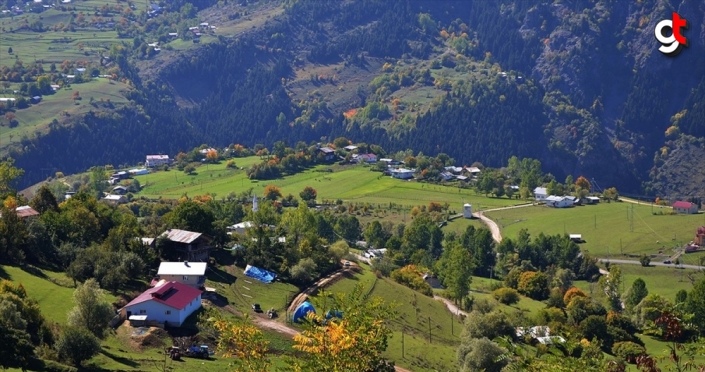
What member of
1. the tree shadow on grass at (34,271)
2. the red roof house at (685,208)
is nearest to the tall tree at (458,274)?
the tree shadow on grass at (34,271)

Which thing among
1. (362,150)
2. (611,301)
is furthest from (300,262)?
(362,150)

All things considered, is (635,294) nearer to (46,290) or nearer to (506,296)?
(506,296)

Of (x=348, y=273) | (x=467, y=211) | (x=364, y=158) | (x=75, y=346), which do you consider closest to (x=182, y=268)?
(x=348, y=273)

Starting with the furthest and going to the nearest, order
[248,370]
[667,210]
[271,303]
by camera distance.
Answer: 1. [667,210]
2. [271,303]
3. [248,370]

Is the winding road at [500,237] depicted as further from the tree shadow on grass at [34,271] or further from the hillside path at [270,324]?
the tree shadow on grass at [34,271]

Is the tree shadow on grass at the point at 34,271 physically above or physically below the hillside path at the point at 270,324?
above

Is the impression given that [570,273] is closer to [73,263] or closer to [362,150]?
[73,263]

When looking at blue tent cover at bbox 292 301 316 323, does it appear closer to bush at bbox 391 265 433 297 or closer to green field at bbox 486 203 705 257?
bush at bbox 391 265 433 297
